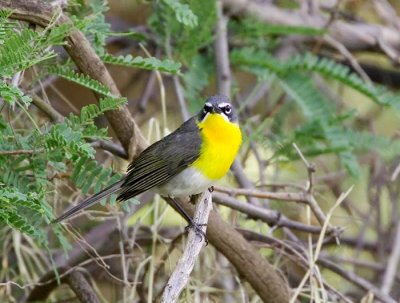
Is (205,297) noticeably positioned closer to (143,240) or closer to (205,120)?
(143,240)

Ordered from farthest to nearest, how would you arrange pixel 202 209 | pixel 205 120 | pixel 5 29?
pixel 205 120 → pixel 202 209 → pixel 5 29

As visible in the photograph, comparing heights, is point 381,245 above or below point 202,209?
above

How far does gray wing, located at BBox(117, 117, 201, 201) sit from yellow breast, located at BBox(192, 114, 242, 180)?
0.11 ft

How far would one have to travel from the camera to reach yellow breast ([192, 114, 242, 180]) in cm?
346

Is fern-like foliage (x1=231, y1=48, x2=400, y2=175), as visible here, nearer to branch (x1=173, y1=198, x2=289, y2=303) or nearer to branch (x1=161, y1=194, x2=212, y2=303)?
branch (x1=173, y1=198, x2=289, y2=303)

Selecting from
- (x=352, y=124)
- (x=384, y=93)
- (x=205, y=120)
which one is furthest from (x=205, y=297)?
(x=352, y=124)

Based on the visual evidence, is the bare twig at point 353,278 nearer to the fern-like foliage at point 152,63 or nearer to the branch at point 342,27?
the fern-like foliage at point 152,63

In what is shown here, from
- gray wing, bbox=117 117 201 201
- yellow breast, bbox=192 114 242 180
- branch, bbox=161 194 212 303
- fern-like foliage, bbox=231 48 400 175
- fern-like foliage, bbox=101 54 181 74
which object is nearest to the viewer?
branch, bbox=161 194 212 303

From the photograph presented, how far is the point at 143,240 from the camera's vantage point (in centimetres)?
387

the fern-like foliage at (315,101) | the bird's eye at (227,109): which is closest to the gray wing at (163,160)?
the bird's eye at (227,109)

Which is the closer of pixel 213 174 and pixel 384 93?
pixel 213 174

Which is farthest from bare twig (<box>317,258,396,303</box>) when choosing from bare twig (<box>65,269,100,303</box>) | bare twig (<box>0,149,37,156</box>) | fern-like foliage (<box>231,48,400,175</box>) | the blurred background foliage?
bare twig (<box>0,149,37,156</box>)

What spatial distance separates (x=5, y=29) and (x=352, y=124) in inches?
135

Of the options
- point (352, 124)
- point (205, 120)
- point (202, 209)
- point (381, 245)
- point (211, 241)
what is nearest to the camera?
point (202, 209)
